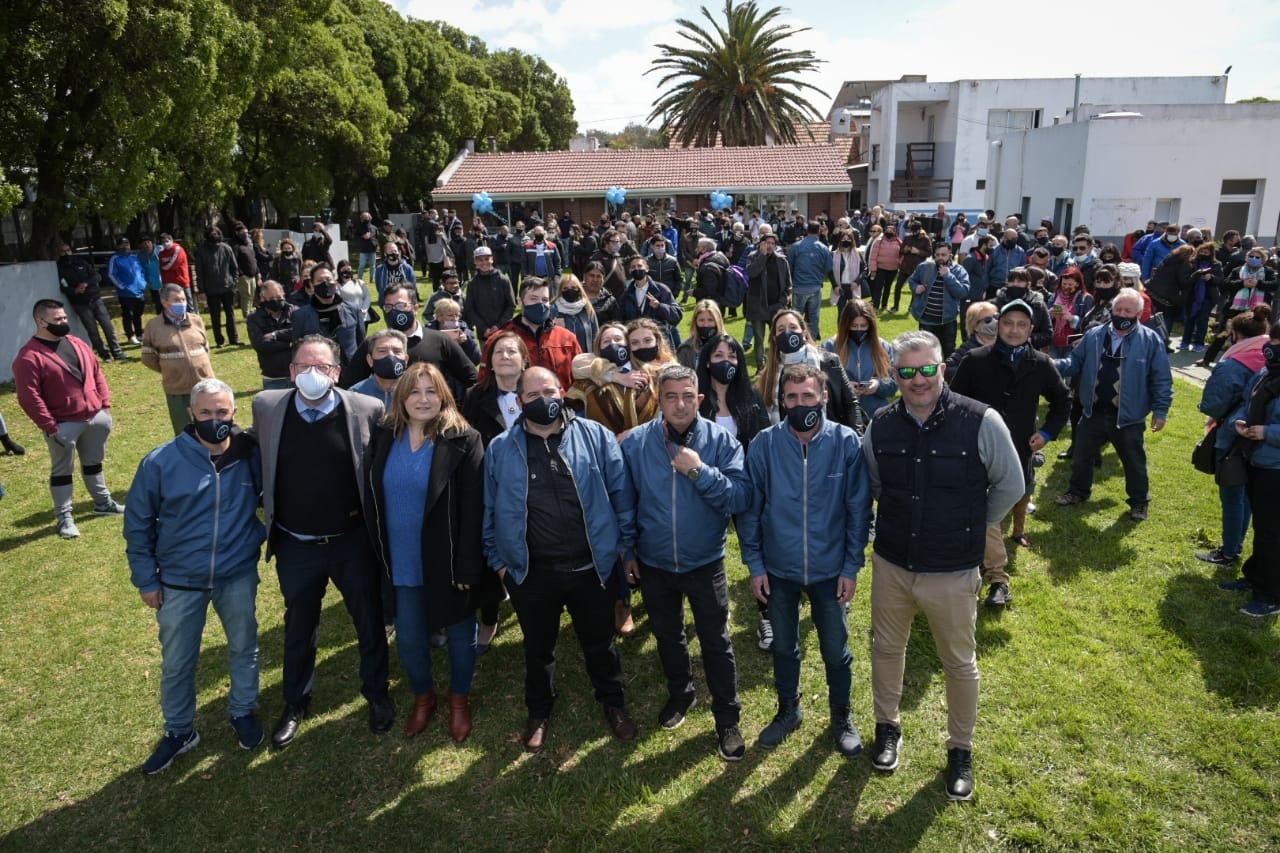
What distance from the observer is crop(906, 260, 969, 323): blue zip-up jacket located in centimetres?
1039

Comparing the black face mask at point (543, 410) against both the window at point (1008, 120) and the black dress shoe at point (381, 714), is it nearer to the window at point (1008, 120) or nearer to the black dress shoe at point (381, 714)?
the black dress shoe at point (381, 714)

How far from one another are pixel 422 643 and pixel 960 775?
9.31 ft

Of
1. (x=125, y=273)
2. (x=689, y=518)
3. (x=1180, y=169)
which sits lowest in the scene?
(x=689, y=518)

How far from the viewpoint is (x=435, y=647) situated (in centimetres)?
555

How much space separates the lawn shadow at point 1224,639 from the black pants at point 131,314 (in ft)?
52.3

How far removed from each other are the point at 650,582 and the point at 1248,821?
2.96m

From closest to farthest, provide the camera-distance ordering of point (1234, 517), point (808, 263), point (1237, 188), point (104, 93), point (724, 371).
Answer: point (724, 371), point (1234, 517), point (808, 263), point (104, 93), point (1237, 188)

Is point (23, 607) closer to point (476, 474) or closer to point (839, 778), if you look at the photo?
point (476, 474)

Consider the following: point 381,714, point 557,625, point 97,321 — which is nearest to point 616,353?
point 557,625

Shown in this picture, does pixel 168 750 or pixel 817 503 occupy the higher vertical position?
pixel 817 503

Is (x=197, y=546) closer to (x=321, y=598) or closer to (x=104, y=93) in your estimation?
(x=321, y=598)

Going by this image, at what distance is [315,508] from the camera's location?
432cm

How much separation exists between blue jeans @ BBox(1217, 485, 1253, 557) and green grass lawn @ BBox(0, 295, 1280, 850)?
41 cm

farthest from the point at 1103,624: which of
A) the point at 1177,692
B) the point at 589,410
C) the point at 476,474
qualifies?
the point at 476,474
